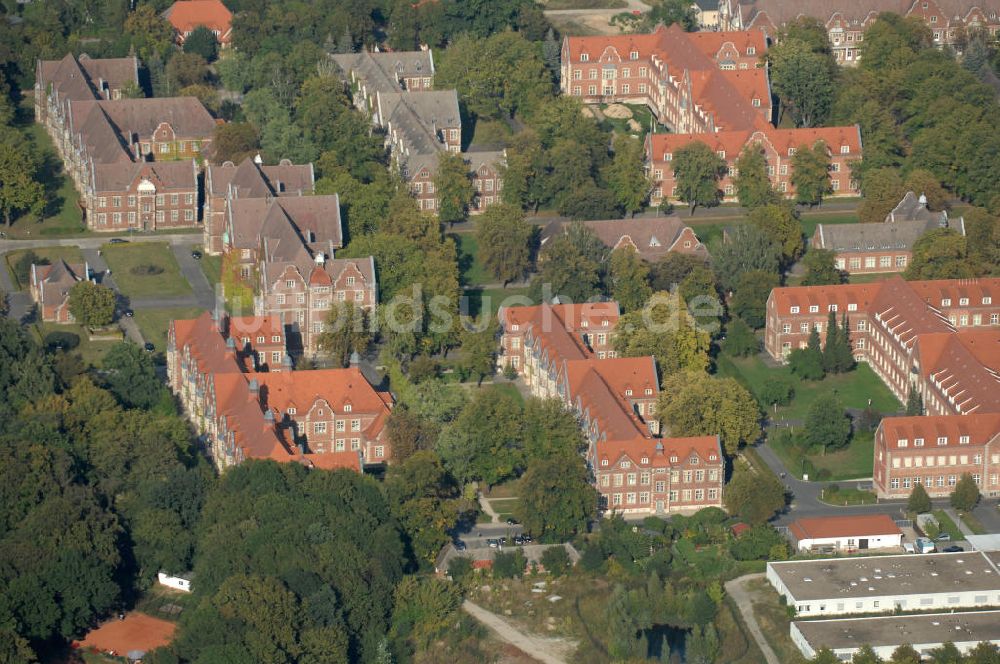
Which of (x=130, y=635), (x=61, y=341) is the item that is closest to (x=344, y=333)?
(x=61, y=341)

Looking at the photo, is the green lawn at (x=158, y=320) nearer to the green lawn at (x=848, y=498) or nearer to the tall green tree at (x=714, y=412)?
the tall green tree at (x=714, y=412)

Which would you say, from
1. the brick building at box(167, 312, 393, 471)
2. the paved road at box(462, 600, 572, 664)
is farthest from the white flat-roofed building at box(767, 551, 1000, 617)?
the brick building at box(167, 312, 393, 471)

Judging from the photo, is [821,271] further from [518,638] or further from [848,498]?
[518,638]

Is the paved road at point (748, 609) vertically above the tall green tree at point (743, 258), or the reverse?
the tall green tree at point (743, 258)

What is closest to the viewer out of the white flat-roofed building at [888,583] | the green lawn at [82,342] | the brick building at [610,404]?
the white flat-roofed building at [888,583]

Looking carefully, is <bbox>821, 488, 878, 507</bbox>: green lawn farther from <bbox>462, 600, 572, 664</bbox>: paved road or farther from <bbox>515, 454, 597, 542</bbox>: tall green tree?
<bbox>462, 600, 572, 664</bbox>: paved road

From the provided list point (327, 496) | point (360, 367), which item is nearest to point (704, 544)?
point (327, 496)

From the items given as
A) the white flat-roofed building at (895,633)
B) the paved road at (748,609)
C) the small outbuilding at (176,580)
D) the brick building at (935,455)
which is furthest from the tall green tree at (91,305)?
the white flat-roofed building at (895,633)
